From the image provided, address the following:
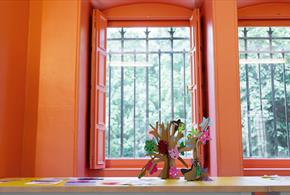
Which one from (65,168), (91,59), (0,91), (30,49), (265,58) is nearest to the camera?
(0,91)

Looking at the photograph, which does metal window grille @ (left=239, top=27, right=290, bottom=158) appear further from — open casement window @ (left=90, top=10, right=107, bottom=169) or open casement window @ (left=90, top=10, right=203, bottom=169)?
open casement window @ (left=90, top=10, right=107, bottom=169)

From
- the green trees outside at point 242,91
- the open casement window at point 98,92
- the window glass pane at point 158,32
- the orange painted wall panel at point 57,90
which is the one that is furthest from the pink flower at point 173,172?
the window glass pane at point 158,32

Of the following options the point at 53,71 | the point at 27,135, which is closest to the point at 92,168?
the point at 27,135

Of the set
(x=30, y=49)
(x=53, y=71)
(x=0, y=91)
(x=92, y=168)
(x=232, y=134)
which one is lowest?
(x=92, y=168)

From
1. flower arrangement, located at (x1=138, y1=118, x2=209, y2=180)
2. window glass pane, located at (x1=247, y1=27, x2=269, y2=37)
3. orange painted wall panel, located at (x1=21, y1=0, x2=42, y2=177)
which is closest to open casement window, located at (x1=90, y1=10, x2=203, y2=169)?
orange painted wall panel, located at (x1=21, y1=0, x2=42, y2=177)

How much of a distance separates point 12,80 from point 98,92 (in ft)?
4.00

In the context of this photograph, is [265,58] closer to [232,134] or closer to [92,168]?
[232,134]

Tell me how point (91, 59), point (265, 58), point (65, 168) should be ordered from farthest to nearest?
point (265, 58), point (91, 59), point (65, 168)

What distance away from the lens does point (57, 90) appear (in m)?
4.60

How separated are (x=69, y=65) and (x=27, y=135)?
3.26 feet

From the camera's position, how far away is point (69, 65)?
463cm

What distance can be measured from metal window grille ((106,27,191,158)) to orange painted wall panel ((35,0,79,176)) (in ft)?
4.09

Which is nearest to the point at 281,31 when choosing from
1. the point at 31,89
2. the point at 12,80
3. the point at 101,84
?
the point at 101,84

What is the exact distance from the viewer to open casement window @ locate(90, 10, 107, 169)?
5.07m
